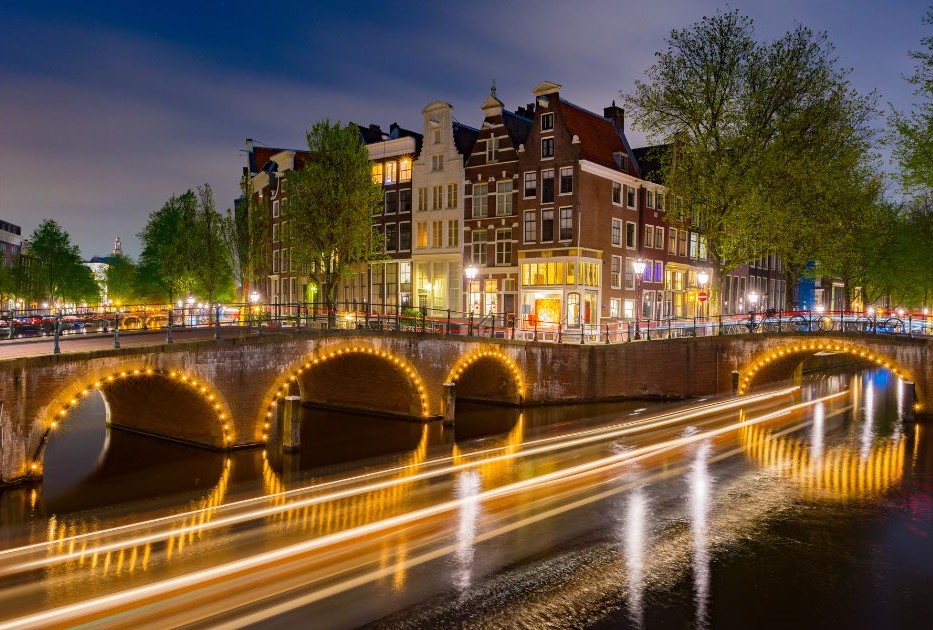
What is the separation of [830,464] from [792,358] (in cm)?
1818

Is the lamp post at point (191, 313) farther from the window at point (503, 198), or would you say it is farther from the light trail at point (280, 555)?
the window at point (503, 198)

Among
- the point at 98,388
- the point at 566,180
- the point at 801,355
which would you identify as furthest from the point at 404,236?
the point at 98,388

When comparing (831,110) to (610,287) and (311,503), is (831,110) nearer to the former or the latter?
(610,287)

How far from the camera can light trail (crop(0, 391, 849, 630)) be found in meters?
10.4

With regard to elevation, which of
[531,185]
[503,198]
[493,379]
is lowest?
[493,379]

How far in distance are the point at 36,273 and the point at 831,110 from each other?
237 feet

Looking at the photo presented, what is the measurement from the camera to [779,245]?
38.8 meters

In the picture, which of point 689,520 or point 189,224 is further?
point 189,224

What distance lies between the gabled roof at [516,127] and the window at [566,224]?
5.95m

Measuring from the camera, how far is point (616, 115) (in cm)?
5288

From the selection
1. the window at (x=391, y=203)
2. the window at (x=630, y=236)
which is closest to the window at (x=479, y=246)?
the window at (x=391, y=203)

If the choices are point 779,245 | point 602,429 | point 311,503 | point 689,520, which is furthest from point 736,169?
point 311,503

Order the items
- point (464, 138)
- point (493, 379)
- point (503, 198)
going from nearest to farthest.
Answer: point (493, 379) < point (503, 198) < point (464, 138)

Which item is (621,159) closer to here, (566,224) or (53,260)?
(566,224)
